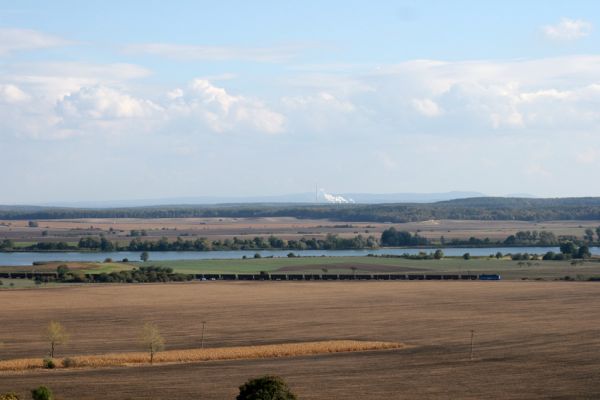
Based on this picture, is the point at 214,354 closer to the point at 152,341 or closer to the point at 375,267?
the point at 152,341

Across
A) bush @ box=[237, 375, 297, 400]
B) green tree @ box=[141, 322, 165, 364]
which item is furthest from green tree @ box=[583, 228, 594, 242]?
bush @ box=[237, 375, 297, 400]

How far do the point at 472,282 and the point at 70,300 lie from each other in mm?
31610

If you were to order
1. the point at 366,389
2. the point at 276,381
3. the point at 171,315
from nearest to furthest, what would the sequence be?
the point at 276,381 < the point at 366,389 < the point at 171,315

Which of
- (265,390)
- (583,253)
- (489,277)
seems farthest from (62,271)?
(265,390)

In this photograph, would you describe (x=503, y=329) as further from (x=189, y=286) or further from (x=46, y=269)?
(x=46, y=269)

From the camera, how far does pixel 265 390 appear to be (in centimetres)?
3031

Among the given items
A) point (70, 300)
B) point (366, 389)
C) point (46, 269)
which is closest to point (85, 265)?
point (46, 269)

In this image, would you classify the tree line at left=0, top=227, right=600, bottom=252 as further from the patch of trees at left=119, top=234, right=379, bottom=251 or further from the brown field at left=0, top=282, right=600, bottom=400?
the brown field at left=0, top=282, right=600, bottom=400

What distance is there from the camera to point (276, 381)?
1204 inches

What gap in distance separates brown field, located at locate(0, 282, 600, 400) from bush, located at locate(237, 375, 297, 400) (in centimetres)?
498

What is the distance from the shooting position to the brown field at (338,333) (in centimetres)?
3741

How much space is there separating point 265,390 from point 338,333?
878 inches

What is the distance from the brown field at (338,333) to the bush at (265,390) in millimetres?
4980

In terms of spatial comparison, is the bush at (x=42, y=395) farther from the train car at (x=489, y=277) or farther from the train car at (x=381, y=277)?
the train car at (x=489, y=277)
